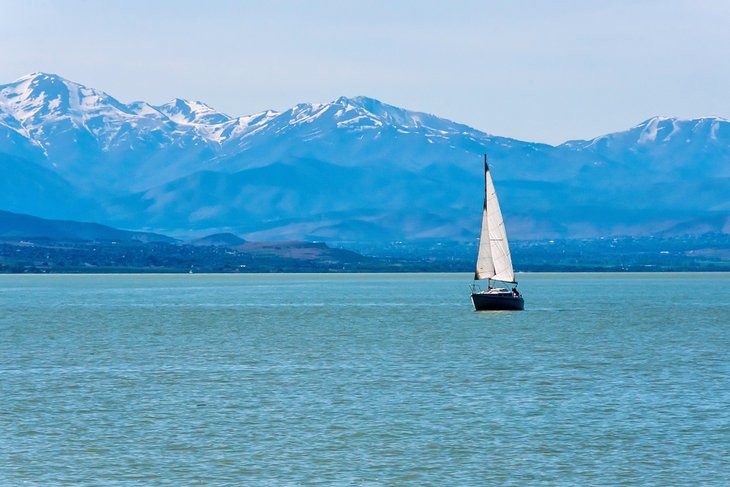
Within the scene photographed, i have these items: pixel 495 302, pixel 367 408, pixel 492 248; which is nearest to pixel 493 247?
pixel 492 248

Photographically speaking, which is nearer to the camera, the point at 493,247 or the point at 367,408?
the point at 367,408

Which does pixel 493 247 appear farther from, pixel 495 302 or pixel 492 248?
pixel 495 302

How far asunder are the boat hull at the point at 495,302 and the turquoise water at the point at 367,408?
17.5 meters

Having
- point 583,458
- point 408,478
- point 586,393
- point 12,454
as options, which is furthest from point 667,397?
point 12,454

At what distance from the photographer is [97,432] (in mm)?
57750

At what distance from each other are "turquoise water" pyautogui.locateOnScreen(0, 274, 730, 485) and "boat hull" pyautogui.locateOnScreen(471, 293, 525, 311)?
17.5 meters

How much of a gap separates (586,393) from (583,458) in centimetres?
1959

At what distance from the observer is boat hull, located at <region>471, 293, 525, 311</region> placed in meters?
142

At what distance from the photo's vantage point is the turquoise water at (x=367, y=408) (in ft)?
163

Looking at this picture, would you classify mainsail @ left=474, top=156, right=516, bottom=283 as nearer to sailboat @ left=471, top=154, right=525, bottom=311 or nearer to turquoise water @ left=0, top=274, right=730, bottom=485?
sailboat @ left=471, top=154, right=525, bottom=311

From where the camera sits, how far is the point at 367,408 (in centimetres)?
6531

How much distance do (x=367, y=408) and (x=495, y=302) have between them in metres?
80.3

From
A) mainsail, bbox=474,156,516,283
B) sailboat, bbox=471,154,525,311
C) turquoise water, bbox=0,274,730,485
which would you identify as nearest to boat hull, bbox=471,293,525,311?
sailboat, bbox=471,154,525,311

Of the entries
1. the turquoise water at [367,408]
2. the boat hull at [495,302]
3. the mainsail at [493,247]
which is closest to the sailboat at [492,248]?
the mainsail at [493,247]
